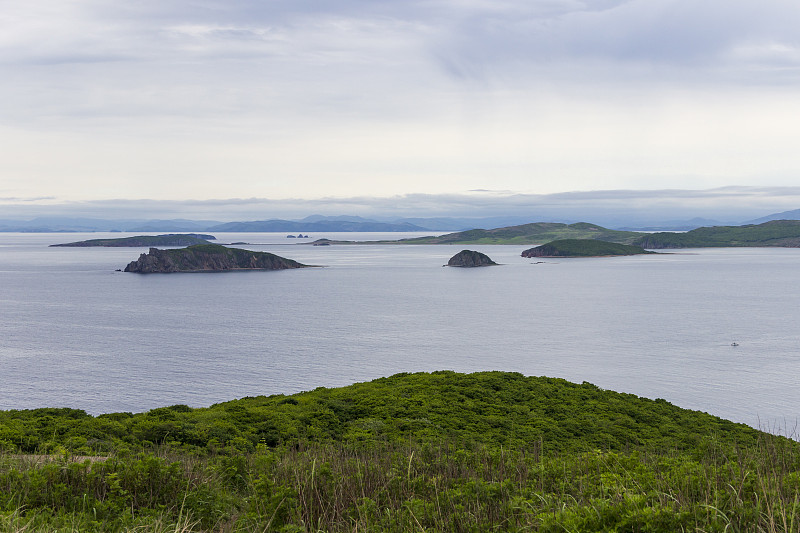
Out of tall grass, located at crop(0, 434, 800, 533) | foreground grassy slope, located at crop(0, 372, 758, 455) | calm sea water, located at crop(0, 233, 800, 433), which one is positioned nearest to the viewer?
tall grass, located at crop(0, 434, 800, 533)

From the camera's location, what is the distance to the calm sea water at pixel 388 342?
68.2 metres

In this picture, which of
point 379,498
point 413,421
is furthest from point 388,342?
point 379,498

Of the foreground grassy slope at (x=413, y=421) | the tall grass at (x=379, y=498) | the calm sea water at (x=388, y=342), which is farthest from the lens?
the calm sea water at (x=388, y=342)

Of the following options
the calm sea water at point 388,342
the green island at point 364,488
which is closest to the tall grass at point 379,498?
the green island at point 364,488

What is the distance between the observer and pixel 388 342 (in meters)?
97.8

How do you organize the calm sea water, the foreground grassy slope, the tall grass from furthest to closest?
the calm sea water < the foreground grassy slope < the tall grass

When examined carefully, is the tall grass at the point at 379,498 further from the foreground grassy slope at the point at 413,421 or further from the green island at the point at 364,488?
the foreground grassy slope at the point at 413,421

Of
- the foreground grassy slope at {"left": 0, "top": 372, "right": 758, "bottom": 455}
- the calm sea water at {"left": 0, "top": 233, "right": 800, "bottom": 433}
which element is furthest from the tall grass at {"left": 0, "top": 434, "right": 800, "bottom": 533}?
the calm sea water at {"left": 0, "top": 233, "right": 800, "bottom": 433}

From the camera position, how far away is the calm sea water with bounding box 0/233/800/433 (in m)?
68.2

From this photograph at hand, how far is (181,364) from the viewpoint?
82500 millimetres

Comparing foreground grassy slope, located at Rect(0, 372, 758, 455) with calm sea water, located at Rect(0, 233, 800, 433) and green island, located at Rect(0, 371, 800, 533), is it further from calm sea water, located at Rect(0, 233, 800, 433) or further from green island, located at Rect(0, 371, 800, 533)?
calm sea water, located at Rect(0, 233, 800, 433)

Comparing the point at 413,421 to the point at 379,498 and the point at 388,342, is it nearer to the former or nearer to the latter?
the point at 379,498

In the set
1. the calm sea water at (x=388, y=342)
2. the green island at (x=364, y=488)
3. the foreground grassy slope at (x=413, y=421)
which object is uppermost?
the green island at (x=364, y=488)

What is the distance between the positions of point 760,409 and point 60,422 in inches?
2316
